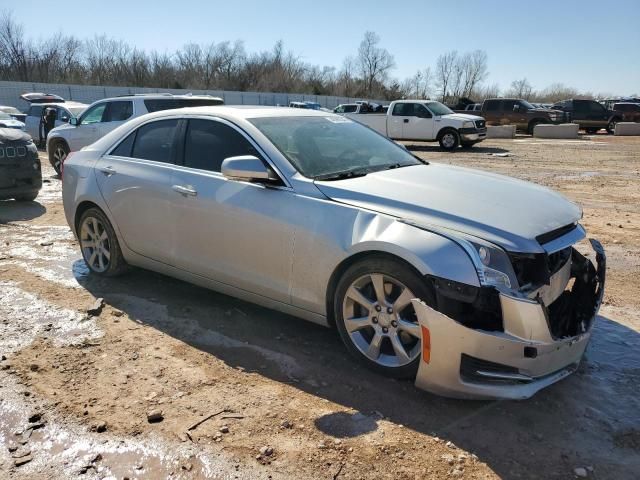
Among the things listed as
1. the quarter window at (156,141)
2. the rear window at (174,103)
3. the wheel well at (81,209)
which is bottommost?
the wheel well at (81,209)

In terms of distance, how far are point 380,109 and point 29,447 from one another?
26569mm

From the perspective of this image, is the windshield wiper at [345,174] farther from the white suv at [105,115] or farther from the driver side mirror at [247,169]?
the white suv at [105,115]

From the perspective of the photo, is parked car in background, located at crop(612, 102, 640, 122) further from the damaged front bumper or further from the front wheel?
the damaged front bumper

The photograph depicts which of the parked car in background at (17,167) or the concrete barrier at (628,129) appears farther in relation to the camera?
the concrete barrier at (628,129)

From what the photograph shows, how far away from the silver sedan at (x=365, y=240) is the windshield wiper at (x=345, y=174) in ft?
0.05

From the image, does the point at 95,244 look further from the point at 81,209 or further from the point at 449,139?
the point at 449,139

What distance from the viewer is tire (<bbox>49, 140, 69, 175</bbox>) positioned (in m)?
12.4

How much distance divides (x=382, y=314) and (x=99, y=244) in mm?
3174

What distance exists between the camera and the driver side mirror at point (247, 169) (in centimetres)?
360

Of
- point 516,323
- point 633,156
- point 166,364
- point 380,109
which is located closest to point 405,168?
point 516,323

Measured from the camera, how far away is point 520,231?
296 centimetres

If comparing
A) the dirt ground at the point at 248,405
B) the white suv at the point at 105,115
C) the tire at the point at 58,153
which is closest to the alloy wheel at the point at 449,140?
the white suv at the point at 105,115

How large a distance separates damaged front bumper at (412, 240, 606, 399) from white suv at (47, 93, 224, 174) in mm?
8480

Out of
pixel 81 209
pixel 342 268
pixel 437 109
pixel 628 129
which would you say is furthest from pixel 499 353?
pixel 628 129
